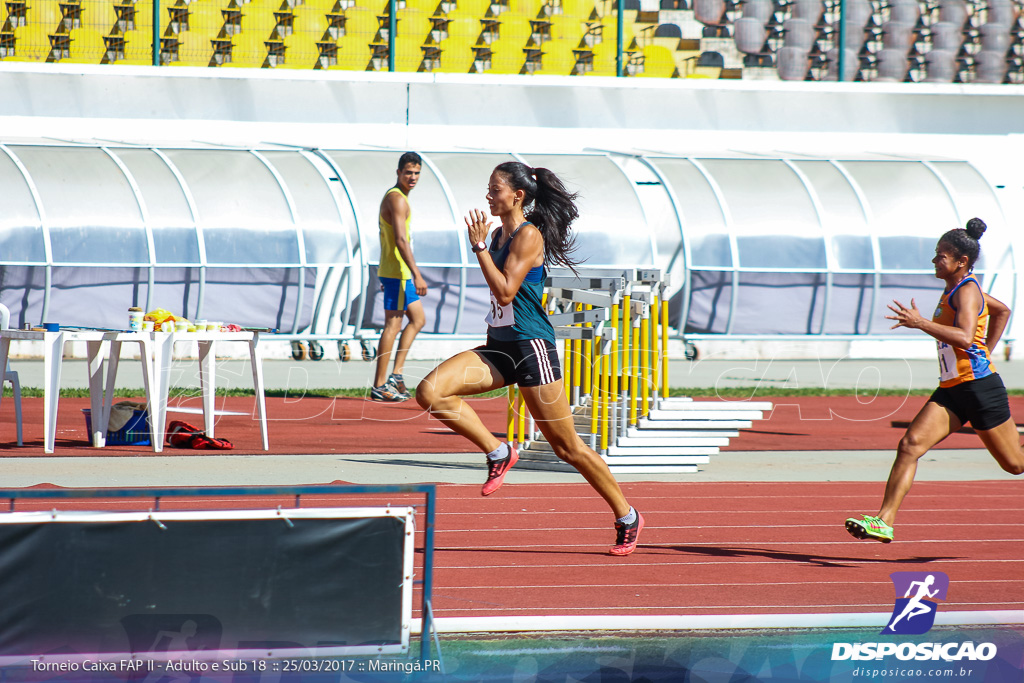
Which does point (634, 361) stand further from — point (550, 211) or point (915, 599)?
point (915, 599)

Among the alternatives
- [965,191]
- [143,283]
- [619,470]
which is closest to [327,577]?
[619,470]

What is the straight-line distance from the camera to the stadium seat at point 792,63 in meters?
29.3

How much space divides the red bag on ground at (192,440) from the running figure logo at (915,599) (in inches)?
227

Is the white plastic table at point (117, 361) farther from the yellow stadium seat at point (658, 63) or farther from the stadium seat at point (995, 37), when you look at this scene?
the stadium seat at point (995, 37)

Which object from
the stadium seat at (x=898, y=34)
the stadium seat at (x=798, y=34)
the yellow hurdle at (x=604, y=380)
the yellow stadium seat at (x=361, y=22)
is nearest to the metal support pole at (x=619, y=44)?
the yellow stadium seat at (x=361, y=22)

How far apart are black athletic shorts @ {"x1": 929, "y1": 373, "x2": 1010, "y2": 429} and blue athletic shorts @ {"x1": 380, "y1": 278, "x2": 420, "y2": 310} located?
7215 millimetres

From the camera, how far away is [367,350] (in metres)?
20.0

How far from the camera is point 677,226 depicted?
72.2 ft

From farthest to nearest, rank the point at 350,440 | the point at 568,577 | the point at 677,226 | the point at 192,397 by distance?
1. the point at 677,226
2. the point at 192,397
3. the point at 350,440
4. the point at 568,577

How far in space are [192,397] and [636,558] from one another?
878 centimetres

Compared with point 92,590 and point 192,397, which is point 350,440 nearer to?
point 192,397

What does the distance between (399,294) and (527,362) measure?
687 cm

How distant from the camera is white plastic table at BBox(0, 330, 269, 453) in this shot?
9.55m

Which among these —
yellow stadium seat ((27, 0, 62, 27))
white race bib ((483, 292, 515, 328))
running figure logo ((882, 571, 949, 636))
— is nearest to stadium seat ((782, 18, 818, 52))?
yellow stadium seat ((27, 0, 62, 27))
